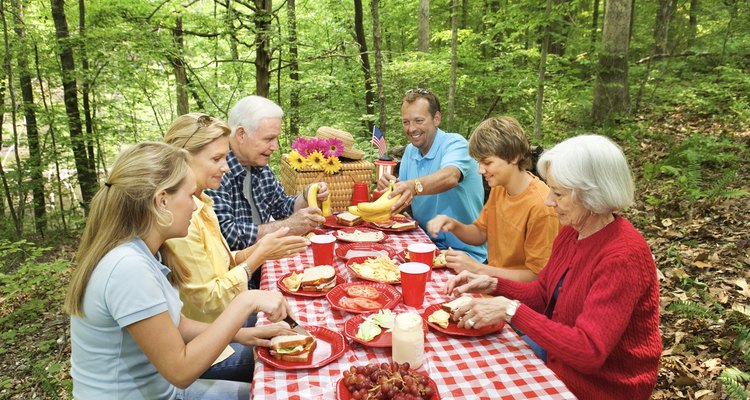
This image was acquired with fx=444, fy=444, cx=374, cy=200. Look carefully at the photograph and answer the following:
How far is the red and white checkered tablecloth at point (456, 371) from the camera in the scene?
53.0 inches

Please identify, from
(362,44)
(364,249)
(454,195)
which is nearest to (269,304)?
(364,249)

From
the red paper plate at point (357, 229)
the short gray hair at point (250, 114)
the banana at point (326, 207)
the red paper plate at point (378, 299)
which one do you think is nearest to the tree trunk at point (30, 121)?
the short gray hair at point (250, 114)

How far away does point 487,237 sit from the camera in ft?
9.46

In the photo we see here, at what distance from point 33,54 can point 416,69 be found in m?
6.51

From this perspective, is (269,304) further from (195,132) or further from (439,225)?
(439,225)

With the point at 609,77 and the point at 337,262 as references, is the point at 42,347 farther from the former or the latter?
the point at 609,77

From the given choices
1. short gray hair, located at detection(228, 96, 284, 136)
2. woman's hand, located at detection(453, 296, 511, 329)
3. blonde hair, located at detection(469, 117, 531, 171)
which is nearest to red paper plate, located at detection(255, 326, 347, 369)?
woman's hand, located at detection(453, 296, 511, 329)

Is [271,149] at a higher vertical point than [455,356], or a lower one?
higher

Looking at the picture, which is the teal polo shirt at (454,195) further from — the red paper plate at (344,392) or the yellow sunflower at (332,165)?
the red paper plate at (344,392)

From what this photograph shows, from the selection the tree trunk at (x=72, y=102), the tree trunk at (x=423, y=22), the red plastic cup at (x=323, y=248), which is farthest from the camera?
the tree trunk at (x=423, y=22)

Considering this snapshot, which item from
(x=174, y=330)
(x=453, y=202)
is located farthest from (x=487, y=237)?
(x=174, y=330)

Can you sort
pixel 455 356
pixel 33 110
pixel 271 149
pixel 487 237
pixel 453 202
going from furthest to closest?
pixel 33 110
pixel 453 202
pixel 271 149
pixel 487 237
pixel 455 356

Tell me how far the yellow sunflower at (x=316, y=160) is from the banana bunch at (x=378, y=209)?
1.71 feet

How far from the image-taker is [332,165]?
331 centimetres
